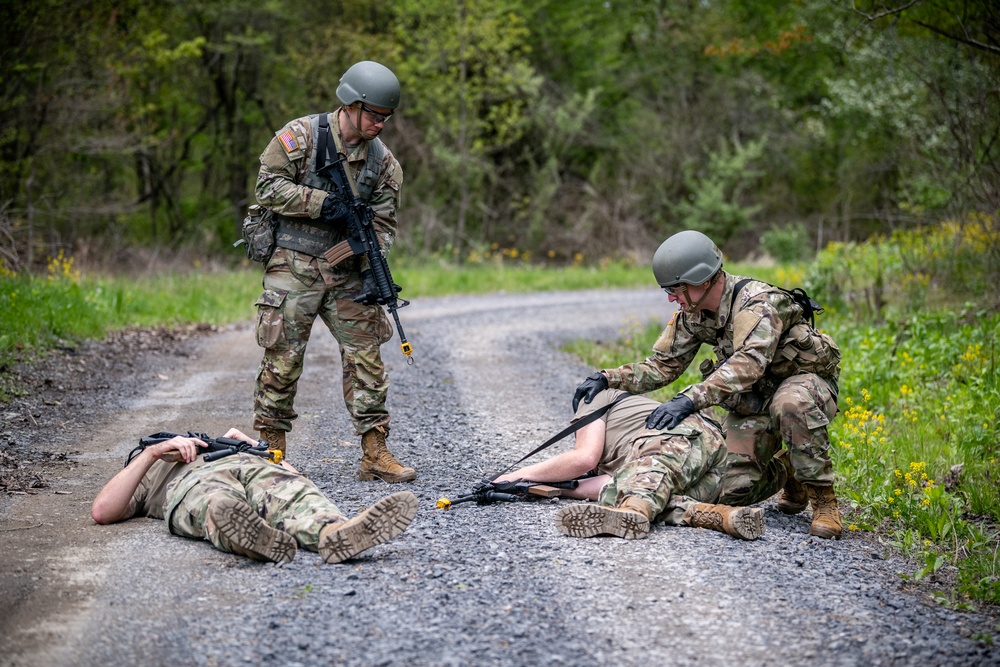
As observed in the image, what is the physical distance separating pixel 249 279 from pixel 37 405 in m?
9.44

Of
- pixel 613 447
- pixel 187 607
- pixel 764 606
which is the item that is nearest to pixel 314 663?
pixel 187 607

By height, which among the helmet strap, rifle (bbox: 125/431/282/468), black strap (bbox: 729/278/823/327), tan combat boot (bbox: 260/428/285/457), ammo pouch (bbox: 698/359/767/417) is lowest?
tan combat boot (bbox: 260/428/285/457)

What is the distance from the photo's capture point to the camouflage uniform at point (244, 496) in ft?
13.6

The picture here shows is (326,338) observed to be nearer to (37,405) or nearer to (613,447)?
(37,405)

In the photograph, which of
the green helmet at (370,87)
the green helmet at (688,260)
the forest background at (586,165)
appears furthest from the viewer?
the forest background at (586,165)

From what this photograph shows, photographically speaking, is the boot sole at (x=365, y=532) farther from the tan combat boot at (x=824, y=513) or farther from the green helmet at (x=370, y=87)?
the green helmet at (x=370, y=87)

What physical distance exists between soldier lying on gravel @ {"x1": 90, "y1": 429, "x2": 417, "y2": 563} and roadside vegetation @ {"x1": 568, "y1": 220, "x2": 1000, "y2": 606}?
2.40m

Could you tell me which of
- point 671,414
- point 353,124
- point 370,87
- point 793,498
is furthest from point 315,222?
point 793,498

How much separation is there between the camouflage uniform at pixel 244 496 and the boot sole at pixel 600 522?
102 cm

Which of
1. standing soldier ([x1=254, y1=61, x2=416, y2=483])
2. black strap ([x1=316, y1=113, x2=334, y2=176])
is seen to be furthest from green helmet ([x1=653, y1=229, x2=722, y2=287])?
black strap ([x1=316, y1=113, x2=334, y2=176])

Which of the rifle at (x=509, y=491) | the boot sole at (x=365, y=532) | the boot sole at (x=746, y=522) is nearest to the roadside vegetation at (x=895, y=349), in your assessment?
the boot sole at (x=746, y=522)

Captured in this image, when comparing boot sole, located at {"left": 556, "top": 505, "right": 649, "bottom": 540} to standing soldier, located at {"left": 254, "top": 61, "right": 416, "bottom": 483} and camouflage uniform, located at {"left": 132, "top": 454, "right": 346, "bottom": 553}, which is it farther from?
standing soldier, located at {"left": 254, "top": 61, "right": 416, "bottom": 483}

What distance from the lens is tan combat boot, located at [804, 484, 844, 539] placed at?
A: 15.9ft

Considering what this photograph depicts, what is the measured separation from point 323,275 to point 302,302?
0.65 feet
